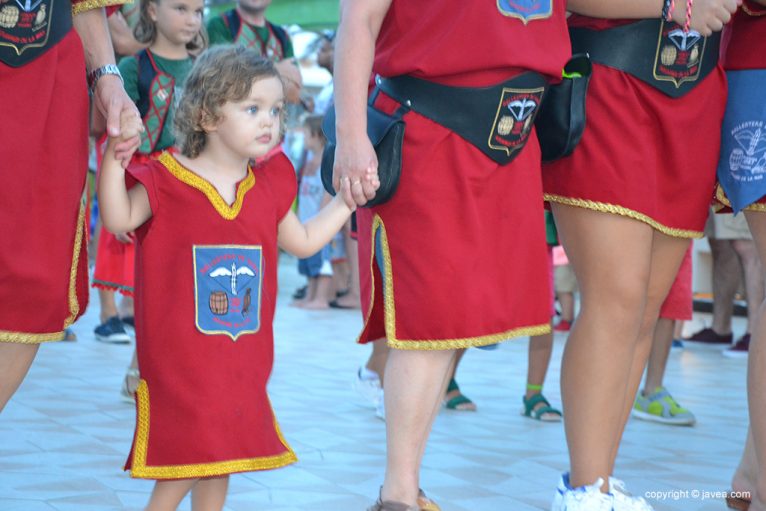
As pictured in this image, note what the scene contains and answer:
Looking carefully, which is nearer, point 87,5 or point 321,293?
point 87,5

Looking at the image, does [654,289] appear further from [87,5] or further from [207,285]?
[87,5]

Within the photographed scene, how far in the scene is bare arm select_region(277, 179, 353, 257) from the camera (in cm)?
250

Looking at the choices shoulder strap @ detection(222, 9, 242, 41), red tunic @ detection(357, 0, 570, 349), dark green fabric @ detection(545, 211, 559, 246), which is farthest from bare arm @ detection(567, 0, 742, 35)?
shoulder strap @ detection(222, 9, 242, 41)

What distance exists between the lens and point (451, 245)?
251 cm

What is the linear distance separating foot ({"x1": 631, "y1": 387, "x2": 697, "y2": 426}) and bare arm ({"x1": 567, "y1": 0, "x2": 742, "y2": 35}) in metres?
2.24

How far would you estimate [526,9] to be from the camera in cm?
253

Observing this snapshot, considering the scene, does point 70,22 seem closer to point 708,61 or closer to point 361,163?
point 361,163

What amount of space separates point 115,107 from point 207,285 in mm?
412

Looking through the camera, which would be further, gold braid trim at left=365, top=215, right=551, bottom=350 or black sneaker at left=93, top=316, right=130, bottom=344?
black sneaker at left=93, top=316, right=130, bottom=344

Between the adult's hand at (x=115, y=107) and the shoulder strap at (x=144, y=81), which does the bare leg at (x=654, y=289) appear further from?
the shoulder strap at (x=144, y=81)

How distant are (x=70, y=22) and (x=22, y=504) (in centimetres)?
130

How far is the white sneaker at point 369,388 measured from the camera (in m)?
4.56

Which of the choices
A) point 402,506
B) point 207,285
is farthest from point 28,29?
point 402,506

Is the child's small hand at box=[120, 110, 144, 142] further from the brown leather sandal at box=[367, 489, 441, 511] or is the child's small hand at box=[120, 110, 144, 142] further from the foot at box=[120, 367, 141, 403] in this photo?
the foot at box=[120, 367, 141, 403]
